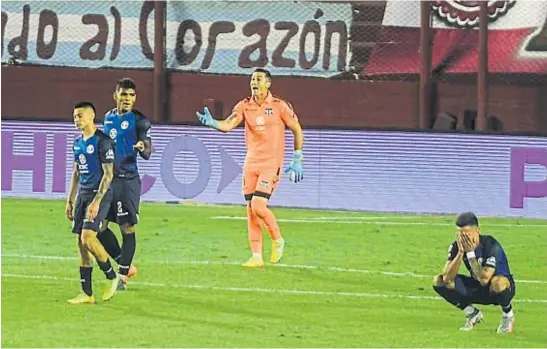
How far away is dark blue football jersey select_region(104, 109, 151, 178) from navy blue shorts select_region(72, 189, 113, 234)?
0.85 metres

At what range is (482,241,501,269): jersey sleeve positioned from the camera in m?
13.1

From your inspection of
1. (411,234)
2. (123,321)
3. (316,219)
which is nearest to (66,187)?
(316,219)

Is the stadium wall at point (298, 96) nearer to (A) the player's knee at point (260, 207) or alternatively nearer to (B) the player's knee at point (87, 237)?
(A) the player's knee at point (260, 207)

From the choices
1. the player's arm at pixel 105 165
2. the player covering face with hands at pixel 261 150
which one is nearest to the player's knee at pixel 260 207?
the player covering face with hands at pixel 261 150

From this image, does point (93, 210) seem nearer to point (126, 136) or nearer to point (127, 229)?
point (127, 229)

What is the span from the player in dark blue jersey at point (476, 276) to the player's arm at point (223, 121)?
415 cm

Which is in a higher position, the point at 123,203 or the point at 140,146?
the point at 140,146

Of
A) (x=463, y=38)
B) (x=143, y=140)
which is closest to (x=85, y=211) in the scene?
(x=143, y=140)

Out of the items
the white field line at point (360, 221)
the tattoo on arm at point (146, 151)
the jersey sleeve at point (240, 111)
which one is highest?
the jersey sleeve at point (240, 111)

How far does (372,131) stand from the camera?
2311 centimetres

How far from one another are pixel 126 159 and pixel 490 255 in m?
3.75

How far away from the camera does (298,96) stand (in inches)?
1054

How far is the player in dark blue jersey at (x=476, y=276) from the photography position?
13.0 meters

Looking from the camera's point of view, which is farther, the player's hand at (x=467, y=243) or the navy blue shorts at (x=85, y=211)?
the navy blue shorts at (x=85, y=211)
